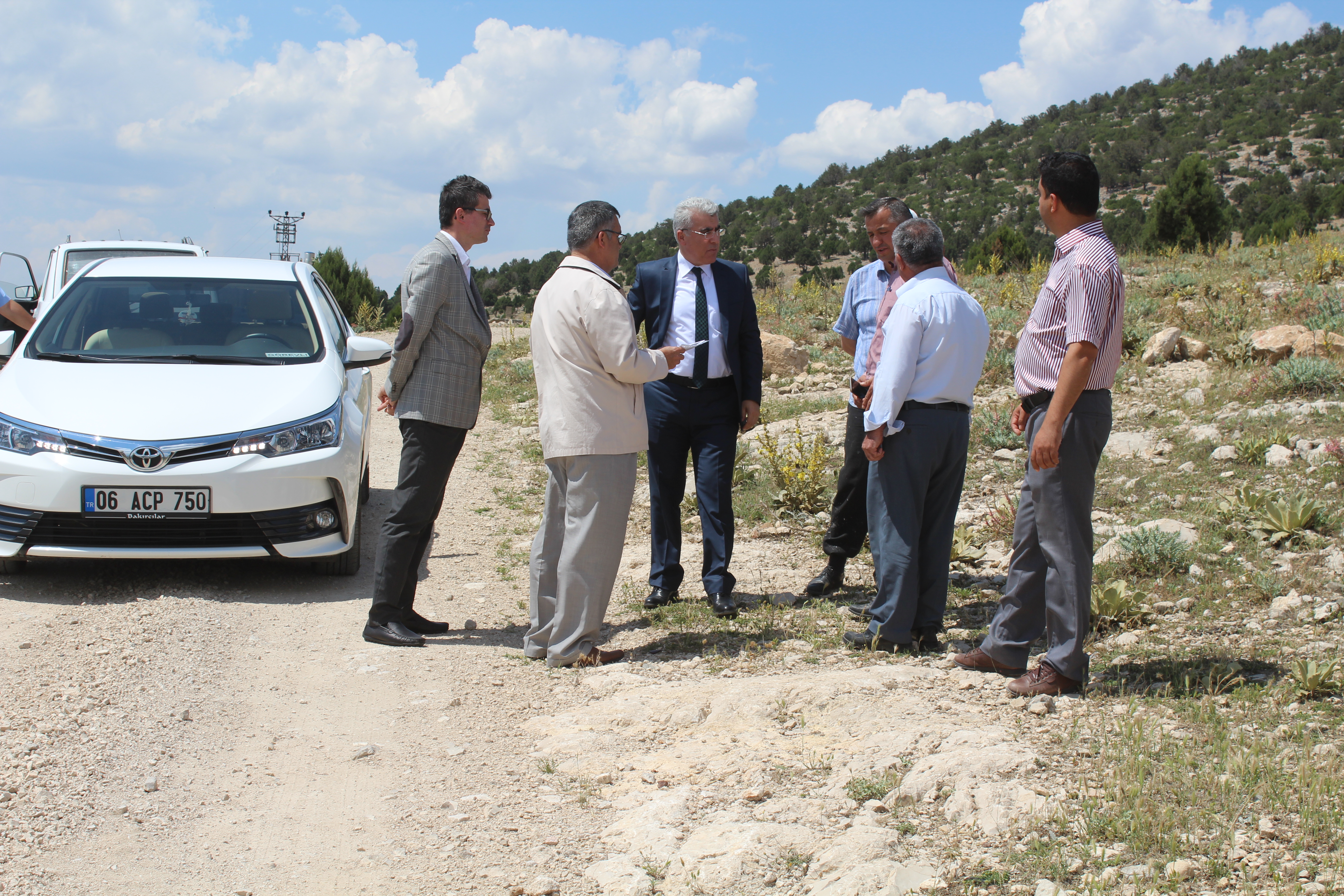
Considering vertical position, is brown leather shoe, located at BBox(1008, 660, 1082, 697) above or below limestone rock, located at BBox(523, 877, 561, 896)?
above

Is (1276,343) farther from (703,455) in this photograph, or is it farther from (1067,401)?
(1067,401)

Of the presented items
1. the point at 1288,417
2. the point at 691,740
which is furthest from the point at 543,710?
the point at 1288,417

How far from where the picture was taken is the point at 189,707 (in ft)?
12.2

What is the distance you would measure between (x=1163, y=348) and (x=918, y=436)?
6.85 meters

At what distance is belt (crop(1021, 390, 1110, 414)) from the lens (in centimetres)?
346

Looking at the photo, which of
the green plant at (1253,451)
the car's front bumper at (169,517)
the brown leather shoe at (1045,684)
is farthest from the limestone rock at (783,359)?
the brown leather shoe at (1045,684)

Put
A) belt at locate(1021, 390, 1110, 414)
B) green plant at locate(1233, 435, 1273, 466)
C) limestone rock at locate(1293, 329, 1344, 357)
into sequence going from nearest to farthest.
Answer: belt at locate(1021, 390, 1110, 414) → green plant at locate(1233, 435, 1273, 466) → limestone rock at locate(1293, 329, 1344, 357)

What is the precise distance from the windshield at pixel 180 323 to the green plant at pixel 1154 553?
472 centimetres

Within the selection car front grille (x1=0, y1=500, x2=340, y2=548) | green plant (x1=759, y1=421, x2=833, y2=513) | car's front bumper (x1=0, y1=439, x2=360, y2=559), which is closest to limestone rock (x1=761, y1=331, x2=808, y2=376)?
green plant (x1=759, y1=421, x2=833, y2=513)

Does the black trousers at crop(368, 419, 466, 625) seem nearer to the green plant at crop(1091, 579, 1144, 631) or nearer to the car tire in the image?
the car tire

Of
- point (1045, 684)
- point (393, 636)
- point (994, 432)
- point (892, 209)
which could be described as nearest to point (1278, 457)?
point (994, 432)

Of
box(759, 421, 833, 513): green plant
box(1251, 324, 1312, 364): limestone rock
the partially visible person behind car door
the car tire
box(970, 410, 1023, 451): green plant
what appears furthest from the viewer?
Answer: box(1251, 324, 1312, 364): limestone rock

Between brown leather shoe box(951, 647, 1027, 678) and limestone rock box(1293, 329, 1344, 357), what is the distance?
20.3 feet

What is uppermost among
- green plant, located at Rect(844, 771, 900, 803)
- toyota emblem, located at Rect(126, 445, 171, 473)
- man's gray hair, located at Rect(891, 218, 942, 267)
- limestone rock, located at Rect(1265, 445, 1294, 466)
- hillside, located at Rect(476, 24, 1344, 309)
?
hillside, located at Rect(476, 24, 1344, 309)
